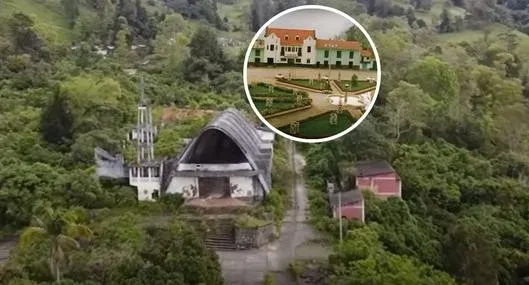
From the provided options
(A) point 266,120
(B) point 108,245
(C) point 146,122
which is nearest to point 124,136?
(C) point 146,122

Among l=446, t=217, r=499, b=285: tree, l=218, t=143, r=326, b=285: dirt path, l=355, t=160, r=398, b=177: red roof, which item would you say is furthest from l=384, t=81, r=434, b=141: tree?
l=446, t=217, r=499, b=285: tree

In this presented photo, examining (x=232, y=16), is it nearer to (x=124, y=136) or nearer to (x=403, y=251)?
(x=124, y=136)

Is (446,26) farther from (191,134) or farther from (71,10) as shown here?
(191,134)

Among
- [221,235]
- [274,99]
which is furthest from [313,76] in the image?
[221,235]

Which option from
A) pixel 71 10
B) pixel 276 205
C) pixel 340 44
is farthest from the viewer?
pixel 71 10

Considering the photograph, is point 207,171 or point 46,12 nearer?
point 207,171

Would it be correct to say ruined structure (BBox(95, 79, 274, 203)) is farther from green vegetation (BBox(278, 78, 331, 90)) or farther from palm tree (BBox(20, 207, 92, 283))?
green vegetation (BBox(278, 78, 331, 90))

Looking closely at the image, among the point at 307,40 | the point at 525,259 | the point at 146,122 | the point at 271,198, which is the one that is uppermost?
the point at 307,40
